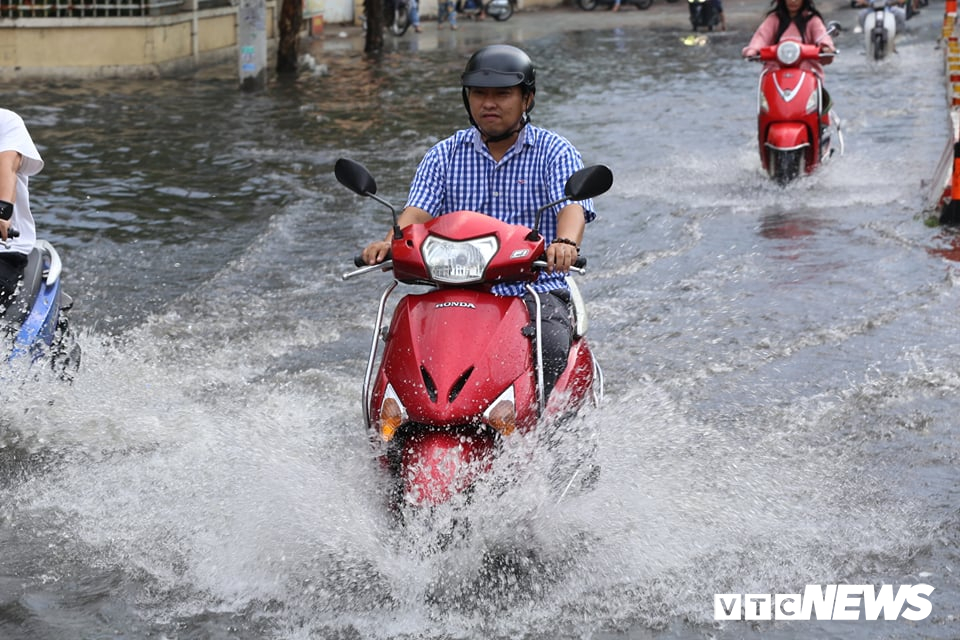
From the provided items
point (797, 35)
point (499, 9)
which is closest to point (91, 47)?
point (797, 35)

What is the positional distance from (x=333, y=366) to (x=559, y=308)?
275 cm

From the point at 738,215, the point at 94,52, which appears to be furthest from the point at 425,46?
the point at 738,215

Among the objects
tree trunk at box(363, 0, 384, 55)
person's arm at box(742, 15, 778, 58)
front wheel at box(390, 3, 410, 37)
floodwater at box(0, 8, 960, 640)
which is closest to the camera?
floodwater at box(0, 8, 960, 640)

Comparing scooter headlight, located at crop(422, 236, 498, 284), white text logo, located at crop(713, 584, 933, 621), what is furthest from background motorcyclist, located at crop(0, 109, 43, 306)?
white text logo, located at crop(713, 584, 933, 621)

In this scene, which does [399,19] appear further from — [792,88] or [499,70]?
[499,70]

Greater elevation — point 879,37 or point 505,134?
point 505,134

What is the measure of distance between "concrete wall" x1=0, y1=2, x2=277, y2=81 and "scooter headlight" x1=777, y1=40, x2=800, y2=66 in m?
12.8

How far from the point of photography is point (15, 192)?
19.5ft

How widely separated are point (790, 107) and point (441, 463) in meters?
8.18

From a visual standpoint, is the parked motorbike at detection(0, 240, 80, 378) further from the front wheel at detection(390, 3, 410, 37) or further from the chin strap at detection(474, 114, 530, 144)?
the front wheel at detection(390, 3, 410, 37)

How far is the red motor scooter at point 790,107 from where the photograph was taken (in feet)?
38.1

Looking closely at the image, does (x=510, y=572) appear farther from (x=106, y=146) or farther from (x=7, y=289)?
(x=106, y=146)

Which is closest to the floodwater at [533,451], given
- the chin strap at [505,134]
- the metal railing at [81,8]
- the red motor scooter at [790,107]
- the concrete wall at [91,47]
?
the red motor scooter at [790,107]

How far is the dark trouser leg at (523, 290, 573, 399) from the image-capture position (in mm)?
4555
